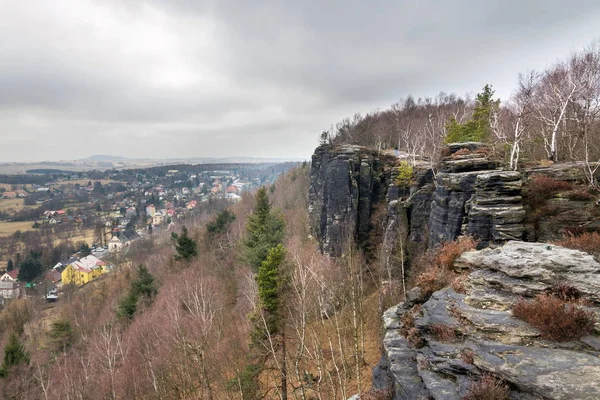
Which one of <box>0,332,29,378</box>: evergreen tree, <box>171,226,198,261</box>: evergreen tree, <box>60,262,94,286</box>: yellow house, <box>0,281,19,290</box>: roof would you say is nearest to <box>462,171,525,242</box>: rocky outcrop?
<box>171,226,198,261</box>: evergreen tree

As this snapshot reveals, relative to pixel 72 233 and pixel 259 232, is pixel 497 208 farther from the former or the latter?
pixel 72 233

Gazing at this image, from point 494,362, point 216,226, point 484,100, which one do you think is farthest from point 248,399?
point 216,226

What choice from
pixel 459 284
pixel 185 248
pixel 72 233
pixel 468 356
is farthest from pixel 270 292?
pixel 72 233

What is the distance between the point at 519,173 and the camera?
15.2 metres

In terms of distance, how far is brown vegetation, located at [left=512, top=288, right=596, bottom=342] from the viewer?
660cm

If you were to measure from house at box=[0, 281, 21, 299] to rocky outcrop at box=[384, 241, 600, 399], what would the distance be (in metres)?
87.5

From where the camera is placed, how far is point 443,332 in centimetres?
783

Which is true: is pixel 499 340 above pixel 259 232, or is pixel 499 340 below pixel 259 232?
above

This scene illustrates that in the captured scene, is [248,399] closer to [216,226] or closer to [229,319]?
[229,319]

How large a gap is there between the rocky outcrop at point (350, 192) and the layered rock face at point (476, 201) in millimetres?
15021

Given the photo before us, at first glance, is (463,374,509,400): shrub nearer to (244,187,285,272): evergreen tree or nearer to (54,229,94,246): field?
(244,187,285,272): evergreen tree

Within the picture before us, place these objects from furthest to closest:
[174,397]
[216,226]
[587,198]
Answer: [216,226] → [174,397] → [587,198]

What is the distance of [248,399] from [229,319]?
13426 millimetres

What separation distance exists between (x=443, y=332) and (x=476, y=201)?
992 centimetres
